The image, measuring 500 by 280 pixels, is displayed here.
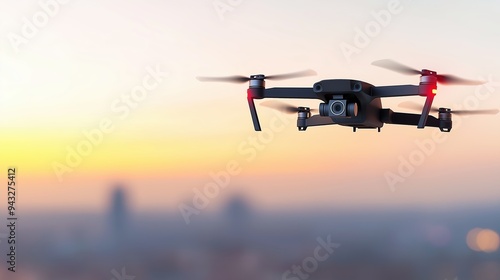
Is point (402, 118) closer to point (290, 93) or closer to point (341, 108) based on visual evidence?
point (341, 108)

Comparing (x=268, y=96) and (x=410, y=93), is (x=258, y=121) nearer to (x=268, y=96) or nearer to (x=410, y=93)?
(x=268, y=96)

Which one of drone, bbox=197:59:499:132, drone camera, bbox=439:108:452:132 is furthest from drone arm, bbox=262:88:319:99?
Result: drone camera, bbox=439:108:452:132

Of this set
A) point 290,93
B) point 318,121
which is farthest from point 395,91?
point 290,93

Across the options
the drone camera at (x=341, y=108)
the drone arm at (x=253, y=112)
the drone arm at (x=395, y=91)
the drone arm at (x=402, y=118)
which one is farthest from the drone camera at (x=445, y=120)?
the drone arm at (x=253, y=112)

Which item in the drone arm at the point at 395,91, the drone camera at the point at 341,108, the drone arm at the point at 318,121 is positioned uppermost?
the drone arm at the point at 395,91

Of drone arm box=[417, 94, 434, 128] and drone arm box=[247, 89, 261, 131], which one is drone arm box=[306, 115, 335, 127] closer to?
drone arm box=[247, 89, 261, 131]

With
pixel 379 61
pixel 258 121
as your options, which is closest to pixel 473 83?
pixel 379 61

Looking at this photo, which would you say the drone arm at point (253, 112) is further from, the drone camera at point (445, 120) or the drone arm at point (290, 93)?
the drone camera at point (445, 120)
